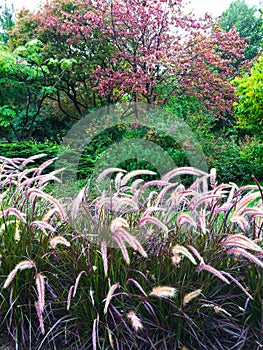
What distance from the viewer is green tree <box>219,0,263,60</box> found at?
20672mm

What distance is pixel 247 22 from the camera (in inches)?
853

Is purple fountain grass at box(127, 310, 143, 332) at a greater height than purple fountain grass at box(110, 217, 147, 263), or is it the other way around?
purple fountain grass at box(110, 217, 147, 263)

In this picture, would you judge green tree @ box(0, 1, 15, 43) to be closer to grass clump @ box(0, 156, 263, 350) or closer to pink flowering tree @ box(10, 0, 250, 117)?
pink flowering tree @ box(10, 0, 250, 117)

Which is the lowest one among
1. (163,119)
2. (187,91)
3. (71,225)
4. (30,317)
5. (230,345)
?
(230,345)

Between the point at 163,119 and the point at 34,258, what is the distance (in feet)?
20.3

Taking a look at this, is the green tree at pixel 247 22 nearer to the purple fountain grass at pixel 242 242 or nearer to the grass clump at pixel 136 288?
the grass clump at pixel 136 288

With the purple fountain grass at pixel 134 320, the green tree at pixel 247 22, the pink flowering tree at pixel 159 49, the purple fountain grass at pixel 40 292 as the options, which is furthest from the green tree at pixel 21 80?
the green tree at pixel 247 22

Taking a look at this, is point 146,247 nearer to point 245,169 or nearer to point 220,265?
point 220,265

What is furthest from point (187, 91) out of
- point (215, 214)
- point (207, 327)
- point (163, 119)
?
point (207, 327)

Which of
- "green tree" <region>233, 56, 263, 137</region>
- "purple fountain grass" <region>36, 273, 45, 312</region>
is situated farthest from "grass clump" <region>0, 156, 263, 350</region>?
"green tree" <region>233, 56, 263, 137</region>

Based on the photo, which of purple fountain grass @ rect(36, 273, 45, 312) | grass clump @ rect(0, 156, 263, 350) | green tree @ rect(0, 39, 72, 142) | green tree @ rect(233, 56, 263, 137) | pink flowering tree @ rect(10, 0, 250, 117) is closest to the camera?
purple fountain grass @ rect(36, 273, 45, 312)

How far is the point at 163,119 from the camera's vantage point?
26.0 feet

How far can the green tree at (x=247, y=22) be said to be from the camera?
20.7 metres

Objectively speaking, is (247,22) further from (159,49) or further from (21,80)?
(21,80)
